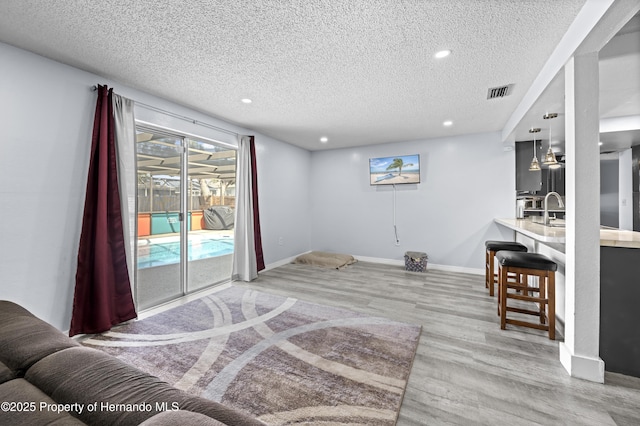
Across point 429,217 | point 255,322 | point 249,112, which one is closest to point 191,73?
point 249,112

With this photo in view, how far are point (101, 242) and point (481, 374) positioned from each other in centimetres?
347

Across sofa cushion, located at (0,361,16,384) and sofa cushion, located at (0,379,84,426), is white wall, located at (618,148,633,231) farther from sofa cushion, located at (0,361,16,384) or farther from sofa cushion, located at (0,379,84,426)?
sofa cushion, located at (0,361,16,384)

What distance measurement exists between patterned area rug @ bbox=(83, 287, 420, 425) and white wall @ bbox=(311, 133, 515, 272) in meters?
2.78

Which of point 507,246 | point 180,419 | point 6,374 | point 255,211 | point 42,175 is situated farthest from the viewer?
point 255,211

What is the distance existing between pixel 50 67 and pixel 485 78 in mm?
4109

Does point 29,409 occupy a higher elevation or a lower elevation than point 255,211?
lower

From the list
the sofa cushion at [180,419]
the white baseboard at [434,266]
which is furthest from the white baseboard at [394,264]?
the sofa cushion at [180,419]

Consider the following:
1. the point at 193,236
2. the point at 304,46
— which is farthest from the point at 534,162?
the point at 193,236

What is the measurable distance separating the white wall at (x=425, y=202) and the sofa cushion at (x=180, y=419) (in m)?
5.00

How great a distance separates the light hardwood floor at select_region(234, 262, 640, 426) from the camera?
1553mm

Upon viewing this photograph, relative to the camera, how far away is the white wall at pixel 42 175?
2090mm

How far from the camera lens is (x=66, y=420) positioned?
0.76 m

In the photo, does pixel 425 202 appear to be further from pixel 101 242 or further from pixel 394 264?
pixel 101 242

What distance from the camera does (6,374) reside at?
986 mm
